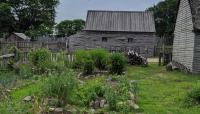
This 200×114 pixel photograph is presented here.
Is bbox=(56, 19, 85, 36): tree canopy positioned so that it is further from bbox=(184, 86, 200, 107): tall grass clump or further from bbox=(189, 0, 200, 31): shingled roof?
bbox=(184, 86, 200, 107): tall grass clump

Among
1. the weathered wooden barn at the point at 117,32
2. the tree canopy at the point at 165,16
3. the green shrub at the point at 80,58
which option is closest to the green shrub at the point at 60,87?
the green shrub at the point at 80,58

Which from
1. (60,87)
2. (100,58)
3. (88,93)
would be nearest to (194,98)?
(88,93)

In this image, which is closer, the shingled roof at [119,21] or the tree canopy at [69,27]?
the shingled roof at [119,21]

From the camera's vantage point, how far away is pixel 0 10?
59594 millimetres

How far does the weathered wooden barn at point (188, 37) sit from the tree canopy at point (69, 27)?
55627mm

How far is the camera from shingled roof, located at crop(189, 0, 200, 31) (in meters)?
27.4

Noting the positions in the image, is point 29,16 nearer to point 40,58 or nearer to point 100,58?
point 100,58

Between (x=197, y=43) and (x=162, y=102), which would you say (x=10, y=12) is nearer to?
(x=197, y=43)

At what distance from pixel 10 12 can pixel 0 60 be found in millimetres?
41151

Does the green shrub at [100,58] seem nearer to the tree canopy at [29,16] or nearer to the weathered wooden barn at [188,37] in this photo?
the weathered wooden barn at [188,37]

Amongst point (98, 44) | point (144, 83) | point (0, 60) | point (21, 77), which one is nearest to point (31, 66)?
point (0, 60)

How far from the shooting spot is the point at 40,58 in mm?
21969

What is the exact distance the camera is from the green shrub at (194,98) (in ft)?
44.4

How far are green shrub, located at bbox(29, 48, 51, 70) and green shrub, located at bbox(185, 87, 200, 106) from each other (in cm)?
936
